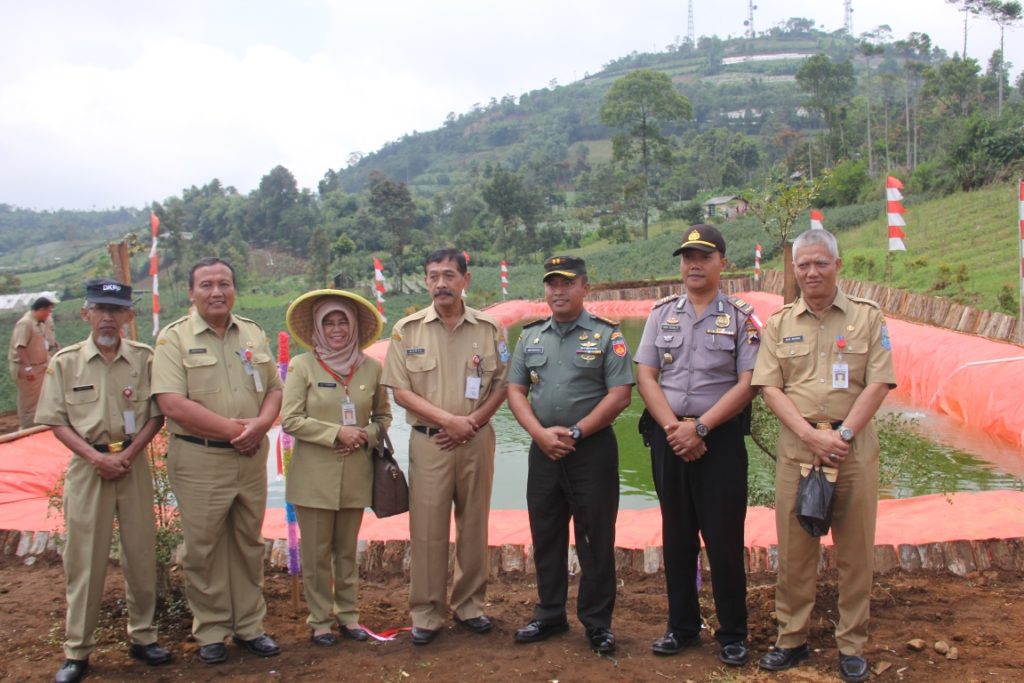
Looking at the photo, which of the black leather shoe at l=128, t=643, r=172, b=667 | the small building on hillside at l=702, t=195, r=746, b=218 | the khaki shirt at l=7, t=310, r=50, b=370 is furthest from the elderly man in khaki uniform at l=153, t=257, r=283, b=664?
the small building on hillside at l=702, t=195, r=746, b=218

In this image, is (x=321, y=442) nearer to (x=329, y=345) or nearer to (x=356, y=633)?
(x=329, y=345)

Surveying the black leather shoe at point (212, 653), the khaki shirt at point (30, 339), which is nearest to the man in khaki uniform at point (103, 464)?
the black leather shoe at point (212, 653)

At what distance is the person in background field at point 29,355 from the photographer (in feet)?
25.3

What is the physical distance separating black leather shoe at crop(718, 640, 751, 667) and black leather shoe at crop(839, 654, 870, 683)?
12.0 inches

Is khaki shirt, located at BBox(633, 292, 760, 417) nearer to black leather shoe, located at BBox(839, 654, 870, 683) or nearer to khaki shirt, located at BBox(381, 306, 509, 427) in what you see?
khaki shirt, located at BBox(381, 306, 509, 427)

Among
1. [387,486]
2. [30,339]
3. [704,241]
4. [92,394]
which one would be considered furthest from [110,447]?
[30,339]

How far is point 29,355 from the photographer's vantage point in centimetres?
784

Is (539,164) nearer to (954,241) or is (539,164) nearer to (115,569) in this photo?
(954,241)

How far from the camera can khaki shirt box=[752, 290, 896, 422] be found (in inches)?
113

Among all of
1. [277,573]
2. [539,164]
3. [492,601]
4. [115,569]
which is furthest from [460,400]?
[539,164]

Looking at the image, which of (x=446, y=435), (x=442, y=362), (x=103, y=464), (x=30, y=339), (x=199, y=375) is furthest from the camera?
(x=30, y=339)

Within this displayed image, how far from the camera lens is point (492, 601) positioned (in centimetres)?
371

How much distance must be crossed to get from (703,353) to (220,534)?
185cm

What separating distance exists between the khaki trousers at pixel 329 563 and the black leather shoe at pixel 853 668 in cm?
172
